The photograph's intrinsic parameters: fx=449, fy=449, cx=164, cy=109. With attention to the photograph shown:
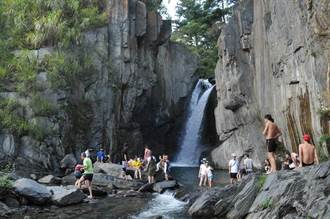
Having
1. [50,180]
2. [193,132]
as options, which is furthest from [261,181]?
[193,132]

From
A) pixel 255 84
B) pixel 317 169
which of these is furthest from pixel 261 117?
pixel 317 169

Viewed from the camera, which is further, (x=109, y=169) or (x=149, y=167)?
(x=109, y=169)

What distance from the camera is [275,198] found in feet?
40.7

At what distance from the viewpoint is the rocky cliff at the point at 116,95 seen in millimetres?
29797

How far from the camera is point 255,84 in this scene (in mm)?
33656

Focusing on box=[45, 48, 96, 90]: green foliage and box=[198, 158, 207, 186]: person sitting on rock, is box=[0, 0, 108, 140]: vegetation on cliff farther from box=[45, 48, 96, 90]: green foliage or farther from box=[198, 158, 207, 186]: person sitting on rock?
box=[198, 158, 207, 186]: person sitting on rock

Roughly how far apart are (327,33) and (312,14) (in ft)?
4.27

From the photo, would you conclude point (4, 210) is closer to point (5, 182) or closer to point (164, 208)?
point (5, 182)

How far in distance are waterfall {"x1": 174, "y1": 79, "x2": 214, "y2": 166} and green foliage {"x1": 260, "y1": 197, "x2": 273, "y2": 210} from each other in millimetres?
28594

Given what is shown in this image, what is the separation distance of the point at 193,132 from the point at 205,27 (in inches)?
573

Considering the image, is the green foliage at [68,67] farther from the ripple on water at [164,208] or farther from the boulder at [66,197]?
the boulder at [66,197]

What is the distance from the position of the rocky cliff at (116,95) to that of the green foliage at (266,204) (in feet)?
61.2

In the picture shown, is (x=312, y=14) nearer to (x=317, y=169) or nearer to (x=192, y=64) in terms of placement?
(x=317, y=169)

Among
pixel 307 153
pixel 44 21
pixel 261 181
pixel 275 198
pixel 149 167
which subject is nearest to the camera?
pixel 275 198
